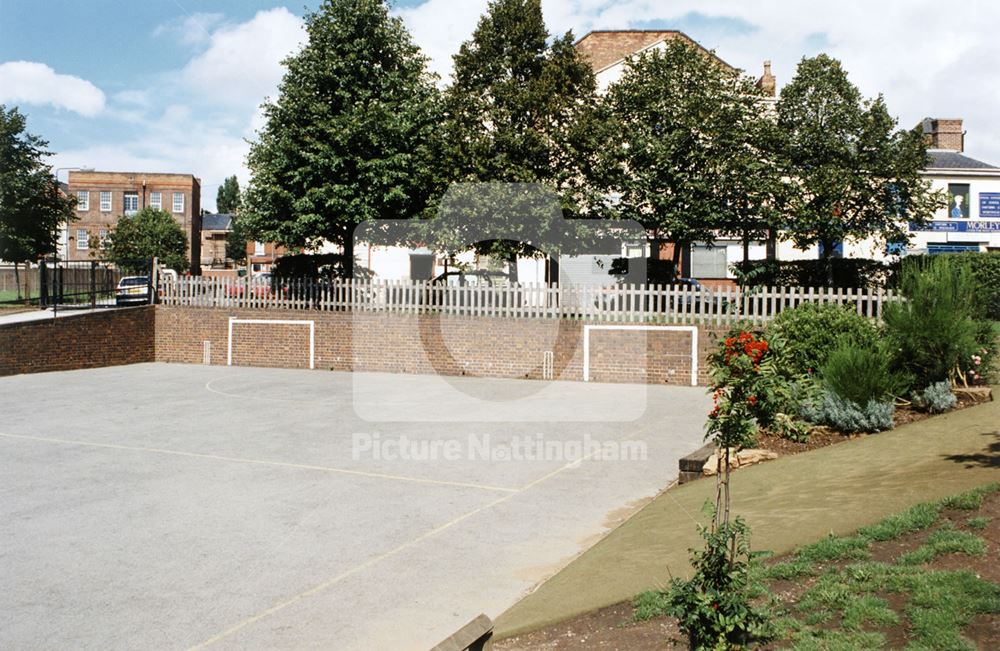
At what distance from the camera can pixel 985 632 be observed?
420 cm

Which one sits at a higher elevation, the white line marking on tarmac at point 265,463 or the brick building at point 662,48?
the brick building at point 662,48

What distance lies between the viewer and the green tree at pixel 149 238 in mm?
65125

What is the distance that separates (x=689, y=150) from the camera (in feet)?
79.9

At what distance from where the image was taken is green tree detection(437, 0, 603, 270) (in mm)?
24172

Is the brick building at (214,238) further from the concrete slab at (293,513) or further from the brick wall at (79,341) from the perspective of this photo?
the concrete slab at (293,513)

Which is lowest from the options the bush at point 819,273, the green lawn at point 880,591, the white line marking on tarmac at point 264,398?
the white line marking on tarmac at point 264,398

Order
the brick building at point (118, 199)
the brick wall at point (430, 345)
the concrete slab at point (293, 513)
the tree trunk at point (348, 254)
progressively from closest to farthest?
the concrete slab at point (293, 513) < the brick wall at point (430, 345) < the tree trunk at point (348, 254) < the brick building at point (118, 199)

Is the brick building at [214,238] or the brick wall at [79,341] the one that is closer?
the brick wall at [79,341]

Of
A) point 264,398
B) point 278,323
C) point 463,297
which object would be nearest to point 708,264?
point 463,297

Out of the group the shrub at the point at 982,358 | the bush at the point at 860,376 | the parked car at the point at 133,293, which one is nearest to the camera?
the bush at the point at 860,376

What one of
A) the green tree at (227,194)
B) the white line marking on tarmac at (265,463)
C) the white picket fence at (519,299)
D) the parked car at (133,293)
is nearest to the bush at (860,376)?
the white line marking on tarmac at (265,463)

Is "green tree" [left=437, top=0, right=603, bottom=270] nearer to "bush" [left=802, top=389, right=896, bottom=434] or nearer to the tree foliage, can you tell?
"bush" [left=802, top=389, right=896, bottom=434]

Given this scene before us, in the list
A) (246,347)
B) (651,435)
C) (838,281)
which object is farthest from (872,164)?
(246,347)

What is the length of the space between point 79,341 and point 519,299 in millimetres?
12464
